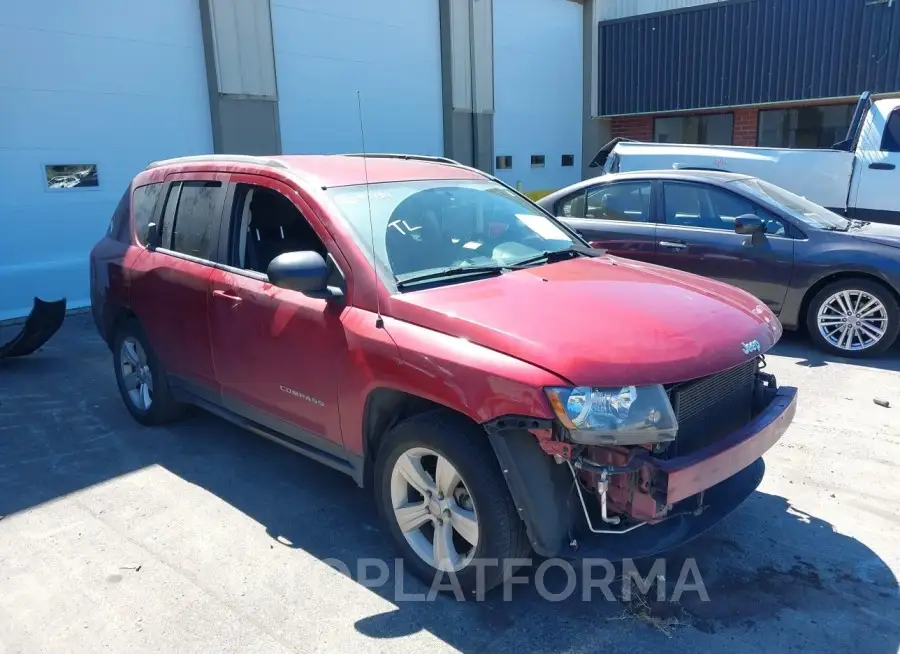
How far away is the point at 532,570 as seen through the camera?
324 cm

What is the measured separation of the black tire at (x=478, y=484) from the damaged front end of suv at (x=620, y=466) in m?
0.10

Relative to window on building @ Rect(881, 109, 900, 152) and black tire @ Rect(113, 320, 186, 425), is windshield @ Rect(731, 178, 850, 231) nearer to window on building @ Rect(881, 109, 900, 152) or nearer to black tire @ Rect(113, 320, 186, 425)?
window on building @ Rect(881, 109, 900, 152)

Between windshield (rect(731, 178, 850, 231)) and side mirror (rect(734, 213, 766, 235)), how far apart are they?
0.40 metres

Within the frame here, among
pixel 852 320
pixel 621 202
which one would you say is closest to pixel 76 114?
pixel 621 202

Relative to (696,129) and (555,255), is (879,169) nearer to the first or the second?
(555,255)

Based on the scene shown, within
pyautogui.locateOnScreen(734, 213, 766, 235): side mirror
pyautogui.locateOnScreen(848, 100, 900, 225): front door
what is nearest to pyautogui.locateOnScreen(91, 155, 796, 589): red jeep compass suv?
pyautogui.locateOnScreen(734, 213, 766, 235): side mirror

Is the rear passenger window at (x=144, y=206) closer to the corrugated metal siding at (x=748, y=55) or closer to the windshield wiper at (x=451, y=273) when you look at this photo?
the windshield wiper at (x=451, y=273)

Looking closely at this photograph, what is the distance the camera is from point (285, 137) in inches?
444

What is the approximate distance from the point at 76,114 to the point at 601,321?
8670 mm

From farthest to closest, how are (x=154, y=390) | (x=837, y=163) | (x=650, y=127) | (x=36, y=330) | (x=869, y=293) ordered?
(x=650, y=127) < (x=837, y=163) < (x=36, y=330) < (x=869, y=293) < (x=154, y=390)

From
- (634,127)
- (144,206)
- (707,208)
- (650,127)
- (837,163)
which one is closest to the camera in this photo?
(144,206)

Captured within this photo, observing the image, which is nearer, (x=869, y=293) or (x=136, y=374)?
(x=136, y=374)

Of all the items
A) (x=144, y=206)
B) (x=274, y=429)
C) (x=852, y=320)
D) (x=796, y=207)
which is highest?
(x=144, y=206)

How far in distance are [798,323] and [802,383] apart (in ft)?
3.90
